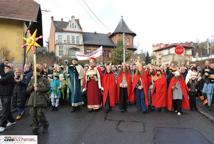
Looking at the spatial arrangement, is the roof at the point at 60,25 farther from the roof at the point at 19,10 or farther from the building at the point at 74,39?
the roof at the point at 19,10

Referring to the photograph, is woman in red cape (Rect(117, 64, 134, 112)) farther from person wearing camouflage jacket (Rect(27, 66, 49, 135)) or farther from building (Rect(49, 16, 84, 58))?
building (Rect(49, 16, 84, 58))

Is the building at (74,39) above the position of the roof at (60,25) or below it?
below

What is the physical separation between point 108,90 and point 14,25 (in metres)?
10.6

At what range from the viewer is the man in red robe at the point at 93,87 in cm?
1161

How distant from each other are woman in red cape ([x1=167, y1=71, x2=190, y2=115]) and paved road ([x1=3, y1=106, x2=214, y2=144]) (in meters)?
0.43

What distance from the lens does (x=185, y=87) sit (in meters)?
11.5

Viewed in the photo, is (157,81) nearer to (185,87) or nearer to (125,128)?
(185,87)

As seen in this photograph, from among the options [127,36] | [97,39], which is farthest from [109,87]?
[127,36]

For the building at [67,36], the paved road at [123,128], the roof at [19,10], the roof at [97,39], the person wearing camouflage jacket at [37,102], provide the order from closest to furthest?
the paved road at [123,128] → the person wearing camouflage jacket at [37,102] → the roof at [19,10] → the building at [67,36] → the roof at [97,39]

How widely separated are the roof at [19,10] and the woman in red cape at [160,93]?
10.4m

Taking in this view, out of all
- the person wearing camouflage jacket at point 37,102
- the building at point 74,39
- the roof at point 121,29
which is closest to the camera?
the person wearing camouflage jacket at point 37,102

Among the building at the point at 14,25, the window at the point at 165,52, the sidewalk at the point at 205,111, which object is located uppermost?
the window at the point at 165,52

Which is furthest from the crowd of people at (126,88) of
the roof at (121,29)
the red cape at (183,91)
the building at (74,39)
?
the roof at (121,29)

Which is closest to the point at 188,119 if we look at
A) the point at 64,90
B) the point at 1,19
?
the point at 64,90
